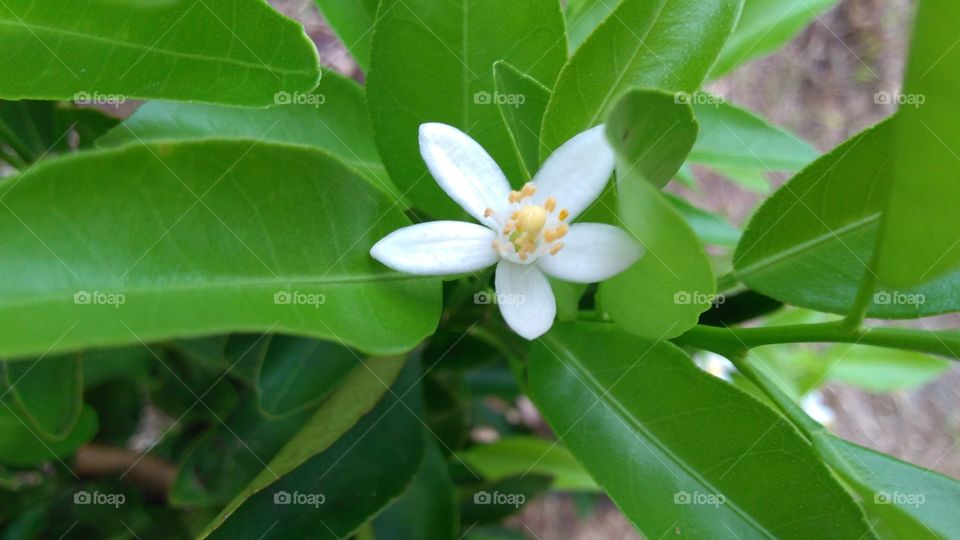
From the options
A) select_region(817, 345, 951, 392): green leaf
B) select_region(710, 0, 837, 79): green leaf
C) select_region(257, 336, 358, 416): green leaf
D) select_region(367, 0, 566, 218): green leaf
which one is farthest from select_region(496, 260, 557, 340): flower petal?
select_region(817, 345, 951, 392): green leaf

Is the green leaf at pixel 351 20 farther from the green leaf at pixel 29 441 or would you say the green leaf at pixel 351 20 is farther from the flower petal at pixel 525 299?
the green leaf at pixel 29 441

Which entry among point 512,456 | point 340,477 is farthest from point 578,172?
point 512,456

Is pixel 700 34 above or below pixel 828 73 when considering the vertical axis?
below

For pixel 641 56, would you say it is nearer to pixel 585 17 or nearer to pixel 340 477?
pixel 585 17

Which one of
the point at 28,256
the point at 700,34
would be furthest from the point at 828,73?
the point at 28,256

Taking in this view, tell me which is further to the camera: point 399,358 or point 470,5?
point 399,358

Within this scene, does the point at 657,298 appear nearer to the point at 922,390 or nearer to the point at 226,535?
the point at 226,535

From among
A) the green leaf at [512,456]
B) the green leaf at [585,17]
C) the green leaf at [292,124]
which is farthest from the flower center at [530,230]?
the green leaf at [512,456]
